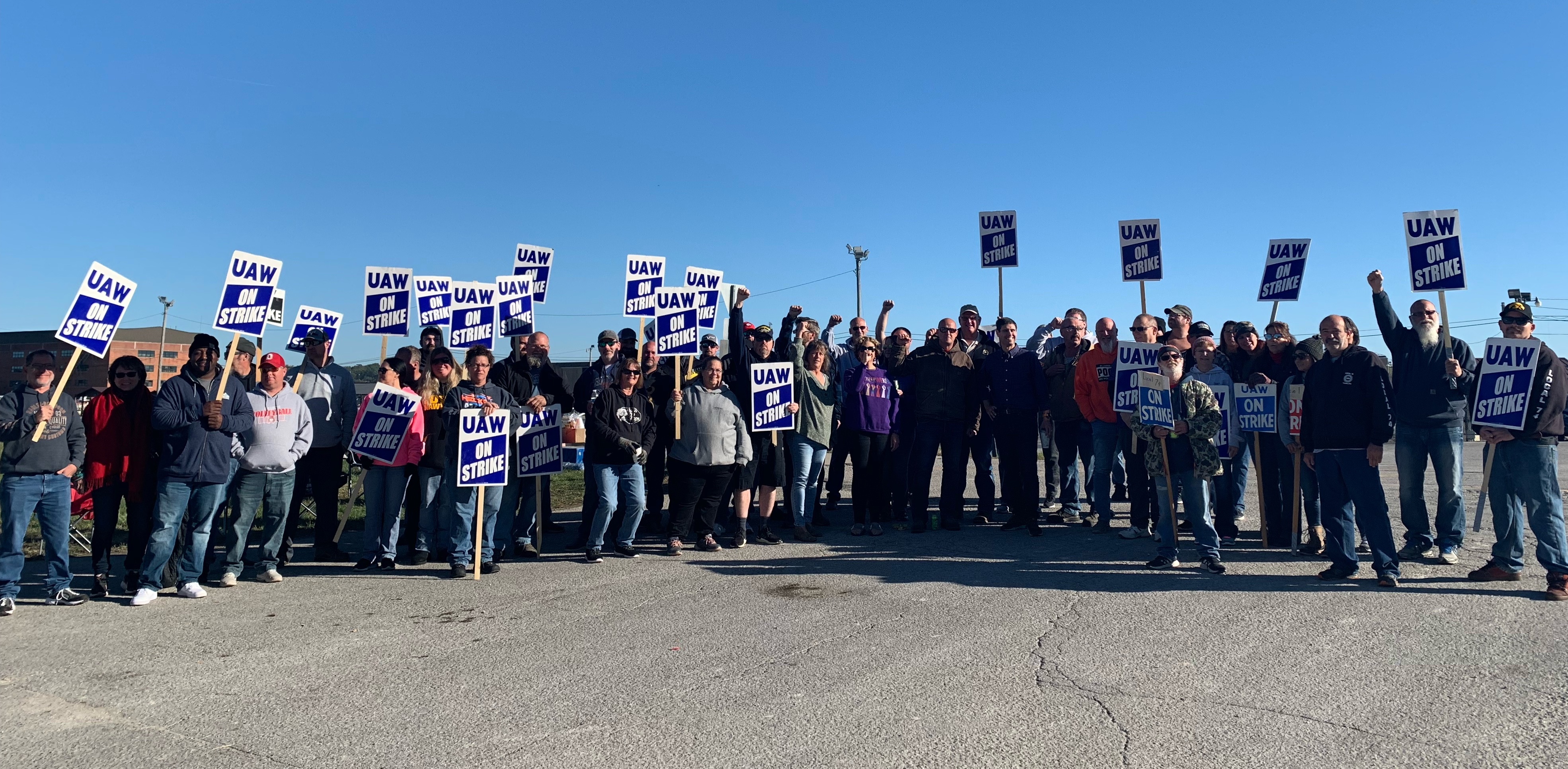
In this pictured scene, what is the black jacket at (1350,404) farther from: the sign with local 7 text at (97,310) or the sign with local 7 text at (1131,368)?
the sign with local 7 text at (97,310)

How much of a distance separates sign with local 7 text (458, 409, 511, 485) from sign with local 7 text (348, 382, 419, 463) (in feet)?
1.66

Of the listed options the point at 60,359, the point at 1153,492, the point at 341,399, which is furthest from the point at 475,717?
the point at 60,359

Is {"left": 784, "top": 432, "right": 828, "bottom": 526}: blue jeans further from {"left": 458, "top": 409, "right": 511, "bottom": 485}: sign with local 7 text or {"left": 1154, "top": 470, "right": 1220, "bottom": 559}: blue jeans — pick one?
{"left": 1154, "top": 470, "right": 1220, "bottom": 559}: blue jeans

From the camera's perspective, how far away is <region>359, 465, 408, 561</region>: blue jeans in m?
8.48

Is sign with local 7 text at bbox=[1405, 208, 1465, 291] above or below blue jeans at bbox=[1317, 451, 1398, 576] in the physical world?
above

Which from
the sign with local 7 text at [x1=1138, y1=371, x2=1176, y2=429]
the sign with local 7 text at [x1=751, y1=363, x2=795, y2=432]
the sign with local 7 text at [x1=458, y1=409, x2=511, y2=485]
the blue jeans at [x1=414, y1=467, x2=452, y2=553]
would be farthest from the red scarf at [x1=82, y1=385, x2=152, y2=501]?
the sign with local 7 text at [x1=1138, y1=371, x2=1176, y2=429]

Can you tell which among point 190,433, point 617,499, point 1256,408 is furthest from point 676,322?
point 1256,408

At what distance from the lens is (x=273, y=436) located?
25.6 feet

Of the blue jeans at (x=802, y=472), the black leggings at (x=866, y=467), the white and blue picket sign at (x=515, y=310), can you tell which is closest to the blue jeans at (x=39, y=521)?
the white and blue picket sign at (x=515, y=310)

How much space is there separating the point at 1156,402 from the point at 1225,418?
130 centimetres

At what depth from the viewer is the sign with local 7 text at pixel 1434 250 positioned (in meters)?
8.36

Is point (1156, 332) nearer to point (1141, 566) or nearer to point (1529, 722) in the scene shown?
point (1141, 566)

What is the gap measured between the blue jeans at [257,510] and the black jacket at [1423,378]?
31.4 ft

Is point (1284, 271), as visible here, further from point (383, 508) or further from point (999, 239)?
point (383, 508)
